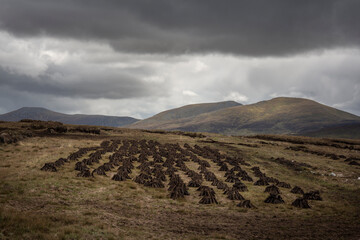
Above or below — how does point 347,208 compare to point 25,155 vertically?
below

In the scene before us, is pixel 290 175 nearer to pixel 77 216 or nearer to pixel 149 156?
pixel 149 156

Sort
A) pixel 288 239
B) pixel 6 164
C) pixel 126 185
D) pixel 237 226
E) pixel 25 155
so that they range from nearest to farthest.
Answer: pixel 288 239
pixel 237 226
pixel 126 185
pixel 6 164
pixel 25 155

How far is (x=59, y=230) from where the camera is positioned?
41.3 ft

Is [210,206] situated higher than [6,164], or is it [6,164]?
[6,164]

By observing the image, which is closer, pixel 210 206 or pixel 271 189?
pixel 210 206

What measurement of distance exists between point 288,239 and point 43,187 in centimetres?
1983

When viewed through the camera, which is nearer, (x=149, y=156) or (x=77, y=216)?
(x=77, y=216)

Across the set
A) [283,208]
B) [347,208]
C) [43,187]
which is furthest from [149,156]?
[347,208]

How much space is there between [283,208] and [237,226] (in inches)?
307

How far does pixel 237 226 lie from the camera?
1678cm

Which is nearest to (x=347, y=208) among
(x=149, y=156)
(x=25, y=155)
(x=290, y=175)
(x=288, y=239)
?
(x=288, y=239)

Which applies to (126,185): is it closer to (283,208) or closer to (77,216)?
(77,216)

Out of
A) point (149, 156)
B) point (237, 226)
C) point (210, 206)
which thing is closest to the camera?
point (237, 226)

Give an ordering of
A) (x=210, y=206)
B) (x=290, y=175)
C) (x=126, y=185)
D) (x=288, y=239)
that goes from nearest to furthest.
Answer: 1. (x=288, y=239)
2. (x=210, y=206)
3. (x=126, y=185)
4. (x=290, y=175)
